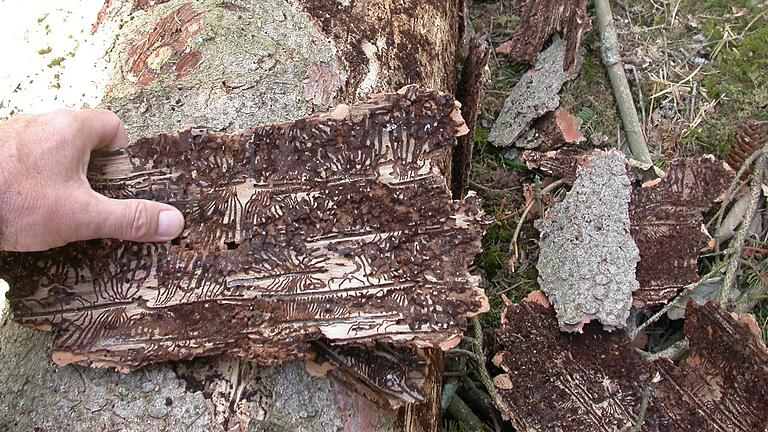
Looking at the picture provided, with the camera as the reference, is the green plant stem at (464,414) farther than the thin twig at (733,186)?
No

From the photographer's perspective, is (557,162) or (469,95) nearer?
(469,95)

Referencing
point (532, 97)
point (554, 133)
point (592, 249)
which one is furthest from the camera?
→ point (532, 97)

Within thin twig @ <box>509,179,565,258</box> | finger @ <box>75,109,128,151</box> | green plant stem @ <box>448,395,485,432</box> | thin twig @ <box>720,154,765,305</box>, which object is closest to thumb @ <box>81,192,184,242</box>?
finger @ <box>75,109,128,151</box>

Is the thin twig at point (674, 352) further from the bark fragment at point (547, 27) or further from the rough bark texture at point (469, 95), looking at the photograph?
the bark fragment at point (547, 27)

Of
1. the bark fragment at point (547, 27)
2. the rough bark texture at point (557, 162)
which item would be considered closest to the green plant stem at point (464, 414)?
the rough bark texture at point (557, 162)

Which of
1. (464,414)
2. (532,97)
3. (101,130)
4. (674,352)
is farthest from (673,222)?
(101,130)

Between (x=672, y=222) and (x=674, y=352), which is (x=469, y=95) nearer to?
(x=672, y=222)
